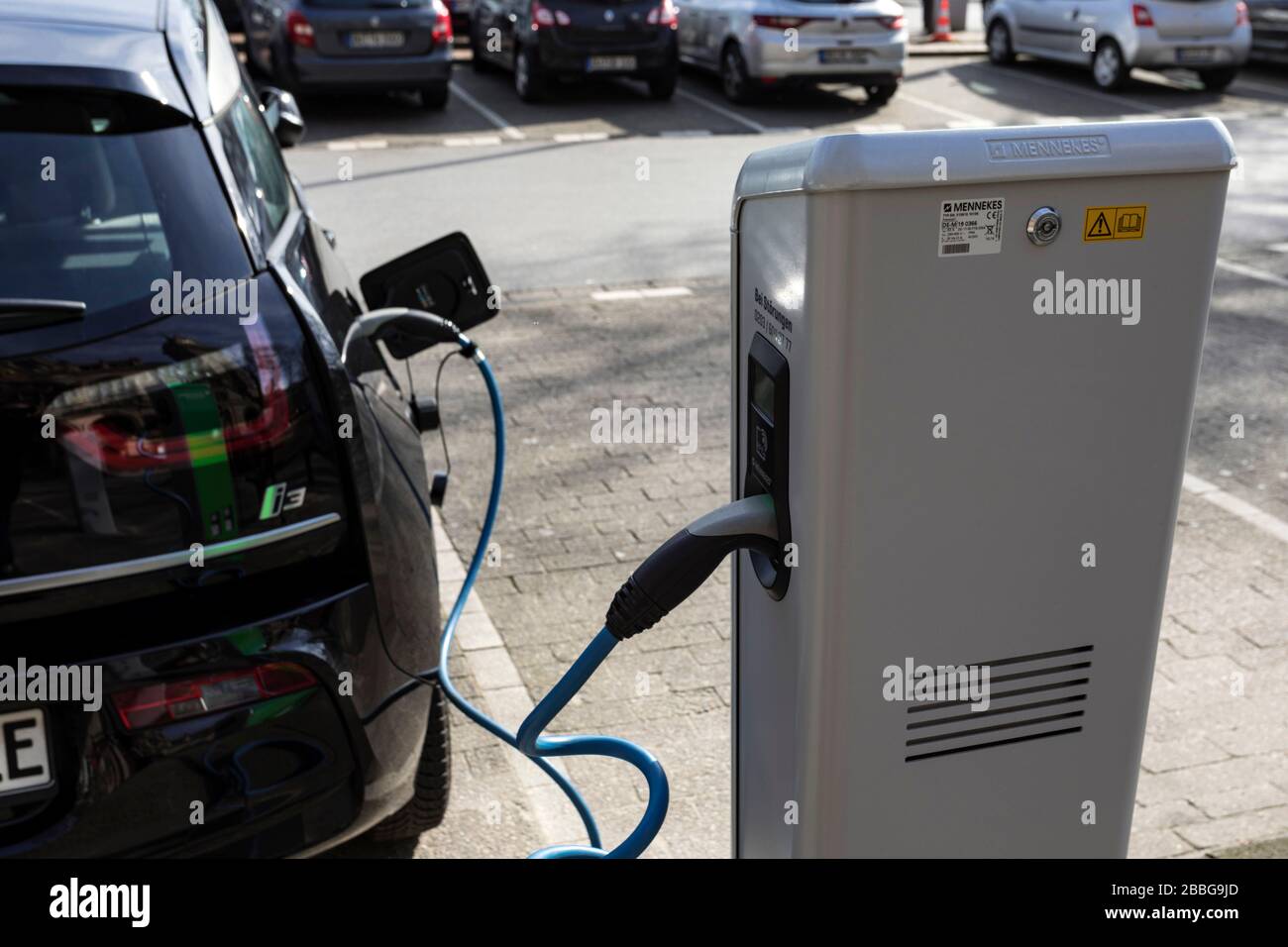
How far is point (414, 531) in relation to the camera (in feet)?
9.93


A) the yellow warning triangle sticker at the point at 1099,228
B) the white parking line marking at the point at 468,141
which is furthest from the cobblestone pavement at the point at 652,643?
the white parking line marking at the point at 468,141

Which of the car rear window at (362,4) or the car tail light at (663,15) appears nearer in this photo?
the car rear window at (362,4)

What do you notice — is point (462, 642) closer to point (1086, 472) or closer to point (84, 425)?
point (84, 425)

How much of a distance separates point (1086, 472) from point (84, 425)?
1653mm

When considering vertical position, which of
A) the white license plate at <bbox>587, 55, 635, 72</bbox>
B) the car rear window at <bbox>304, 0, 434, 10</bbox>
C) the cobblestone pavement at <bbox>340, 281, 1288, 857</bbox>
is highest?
the car rear window at <bbox>304, 0, 434, 10</bbox>

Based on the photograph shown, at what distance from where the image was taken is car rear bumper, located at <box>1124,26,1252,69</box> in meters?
16.9

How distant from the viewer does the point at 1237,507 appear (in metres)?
5.24

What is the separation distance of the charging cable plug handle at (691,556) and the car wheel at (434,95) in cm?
1427

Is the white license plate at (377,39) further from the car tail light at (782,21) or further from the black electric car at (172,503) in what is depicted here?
the black electric car at (172,503)

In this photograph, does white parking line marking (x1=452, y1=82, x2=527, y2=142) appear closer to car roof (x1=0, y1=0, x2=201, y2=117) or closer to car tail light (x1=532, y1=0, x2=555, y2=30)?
car tail light (x1=532, y1=0, x2=555, y2=30)

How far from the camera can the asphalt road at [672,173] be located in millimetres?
6984

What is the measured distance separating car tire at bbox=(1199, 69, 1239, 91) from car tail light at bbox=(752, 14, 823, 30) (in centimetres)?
548

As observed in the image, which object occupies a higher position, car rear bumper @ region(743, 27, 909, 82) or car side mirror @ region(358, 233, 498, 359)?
car side mirror @ region(358, 233, 498, 359)
